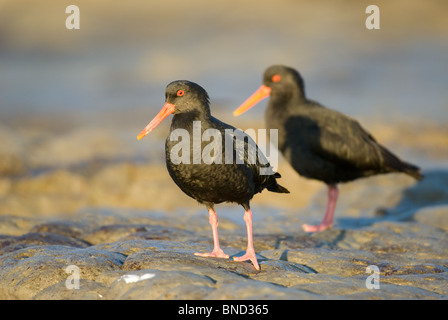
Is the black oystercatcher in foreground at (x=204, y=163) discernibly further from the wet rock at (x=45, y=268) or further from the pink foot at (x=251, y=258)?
the wet rock at (x=45, y=268)

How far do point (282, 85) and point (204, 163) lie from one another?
4117 mm

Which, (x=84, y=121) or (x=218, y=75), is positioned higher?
(x=218, y=75)

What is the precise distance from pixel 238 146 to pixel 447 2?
21.8m

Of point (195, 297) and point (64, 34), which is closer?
point (195, 297)

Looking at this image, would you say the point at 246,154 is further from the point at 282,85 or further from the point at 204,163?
the point at 282,85

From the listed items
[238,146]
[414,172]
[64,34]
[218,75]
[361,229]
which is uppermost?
[64,34]

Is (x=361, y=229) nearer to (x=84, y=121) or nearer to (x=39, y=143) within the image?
(x=39, y=143)

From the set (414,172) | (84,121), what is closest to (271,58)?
(84,121)

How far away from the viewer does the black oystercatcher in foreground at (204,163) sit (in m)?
4.59

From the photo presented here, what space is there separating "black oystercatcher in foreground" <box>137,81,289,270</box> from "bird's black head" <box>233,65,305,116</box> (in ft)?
11.1

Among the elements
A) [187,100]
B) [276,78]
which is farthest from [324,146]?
[187,100]

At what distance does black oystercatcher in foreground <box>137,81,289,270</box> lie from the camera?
4.59 metres

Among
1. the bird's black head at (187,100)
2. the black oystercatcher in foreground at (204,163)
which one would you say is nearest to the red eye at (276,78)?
the black oystercatcher in foreground at (204,163)

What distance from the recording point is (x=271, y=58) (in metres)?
22.0
